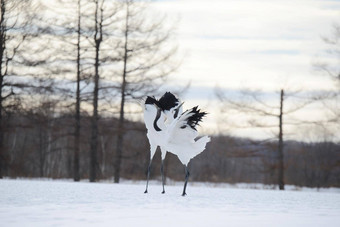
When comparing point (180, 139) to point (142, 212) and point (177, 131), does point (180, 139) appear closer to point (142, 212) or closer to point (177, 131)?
point (177, 131)

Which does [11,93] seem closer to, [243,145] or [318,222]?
[243,145]

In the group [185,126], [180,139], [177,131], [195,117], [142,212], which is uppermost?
[195,117]

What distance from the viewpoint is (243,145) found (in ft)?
81.0

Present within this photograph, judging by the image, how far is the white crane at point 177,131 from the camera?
452 inches

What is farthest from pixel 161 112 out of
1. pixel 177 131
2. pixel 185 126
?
pixel 185 126

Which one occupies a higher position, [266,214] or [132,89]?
[132,89]

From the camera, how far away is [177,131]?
1173cm

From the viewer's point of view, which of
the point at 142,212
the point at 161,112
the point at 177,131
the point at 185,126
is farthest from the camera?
the point at 161,112

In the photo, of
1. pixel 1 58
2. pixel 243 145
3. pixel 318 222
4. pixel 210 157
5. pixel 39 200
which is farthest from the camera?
pixel 210 157

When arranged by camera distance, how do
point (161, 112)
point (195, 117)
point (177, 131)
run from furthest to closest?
1. point (161, 112)
2. point (177, 131)
3. point (195, 117)

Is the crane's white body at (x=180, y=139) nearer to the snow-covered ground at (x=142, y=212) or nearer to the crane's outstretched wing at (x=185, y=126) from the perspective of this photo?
the crane's outstretched wing at (x=185, y=126)

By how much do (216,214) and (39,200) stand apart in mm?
3856

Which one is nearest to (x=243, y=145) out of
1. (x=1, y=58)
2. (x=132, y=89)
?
(x=132, y=89)

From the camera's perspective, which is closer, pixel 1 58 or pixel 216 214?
pixel 216 214
